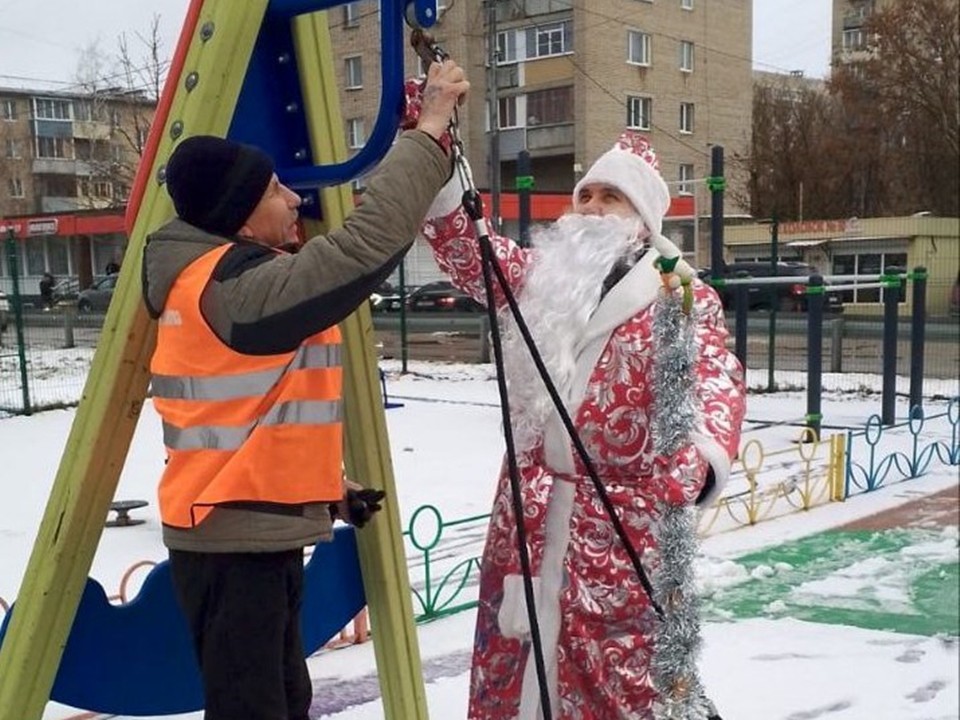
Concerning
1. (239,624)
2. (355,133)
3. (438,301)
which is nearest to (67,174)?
(438,301)

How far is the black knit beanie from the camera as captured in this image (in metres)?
1.46

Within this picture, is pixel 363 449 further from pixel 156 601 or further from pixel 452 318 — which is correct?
pixel 452 318

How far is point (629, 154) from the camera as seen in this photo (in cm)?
196

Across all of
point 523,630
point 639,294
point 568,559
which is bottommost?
point 523,630

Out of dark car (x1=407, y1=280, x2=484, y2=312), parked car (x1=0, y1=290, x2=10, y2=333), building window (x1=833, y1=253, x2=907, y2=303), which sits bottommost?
dark car (x1=407, y1=280, x2=484, y2=312)

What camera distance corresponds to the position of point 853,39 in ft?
6.10

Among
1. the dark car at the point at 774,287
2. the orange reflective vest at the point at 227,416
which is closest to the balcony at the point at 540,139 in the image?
the dark car at the point at 774,287

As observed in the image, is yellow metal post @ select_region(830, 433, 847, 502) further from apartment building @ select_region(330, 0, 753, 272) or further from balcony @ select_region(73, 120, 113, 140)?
balcony @ select_region(73, 120, 113, 140)

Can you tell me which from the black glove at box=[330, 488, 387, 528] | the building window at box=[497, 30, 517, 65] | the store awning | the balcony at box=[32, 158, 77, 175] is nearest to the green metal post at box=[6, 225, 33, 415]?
the balcony at box=[32, 158, 77, 175]

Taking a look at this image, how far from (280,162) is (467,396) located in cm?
847

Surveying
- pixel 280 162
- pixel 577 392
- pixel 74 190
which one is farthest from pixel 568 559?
pixel 74 190

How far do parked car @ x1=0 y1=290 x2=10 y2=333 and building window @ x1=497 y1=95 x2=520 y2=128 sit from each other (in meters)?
6.89

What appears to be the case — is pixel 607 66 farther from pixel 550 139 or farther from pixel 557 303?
pixel 557 303

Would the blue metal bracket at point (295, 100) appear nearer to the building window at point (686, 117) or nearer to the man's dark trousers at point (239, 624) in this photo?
the man's dark trousers at point (239, 624)
